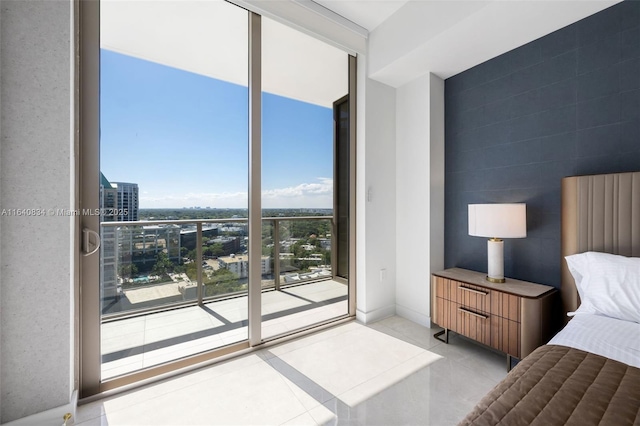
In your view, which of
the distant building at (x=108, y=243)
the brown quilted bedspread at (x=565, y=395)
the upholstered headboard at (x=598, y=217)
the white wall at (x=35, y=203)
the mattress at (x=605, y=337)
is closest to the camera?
the brown quilted bedspread at (x=565, y=395)

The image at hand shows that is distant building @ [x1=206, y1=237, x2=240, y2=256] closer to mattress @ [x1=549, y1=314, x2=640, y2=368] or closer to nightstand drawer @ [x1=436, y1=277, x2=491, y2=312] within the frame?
nightstand drawer @ [x1=436, y1=277, x2=491, y2=312]

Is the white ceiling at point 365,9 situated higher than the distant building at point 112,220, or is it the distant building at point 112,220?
the white ceiling at point 365,9

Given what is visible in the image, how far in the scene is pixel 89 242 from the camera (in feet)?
5.57

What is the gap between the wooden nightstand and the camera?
1870 millimetres

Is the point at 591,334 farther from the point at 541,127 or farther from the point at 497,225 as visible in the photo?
the point at 541,127

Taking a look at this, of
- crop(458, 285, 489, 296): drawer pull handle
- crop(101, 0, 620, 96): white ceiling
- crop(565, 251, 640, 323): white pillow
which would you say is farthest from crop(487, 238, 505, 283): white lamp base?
crop(101, 0, 620, 96): white ceiling

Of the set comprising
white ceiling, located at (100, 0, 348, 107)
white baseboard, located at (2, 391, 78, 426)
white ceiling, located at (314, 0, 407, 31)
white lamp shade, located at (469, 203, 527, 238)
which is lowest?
white baseboard, located at (2, 391, 78, 426)

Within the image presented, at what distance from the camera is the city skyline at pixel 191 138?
5.96 ft

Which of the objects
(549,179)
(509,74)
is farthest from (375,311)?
(509,74)

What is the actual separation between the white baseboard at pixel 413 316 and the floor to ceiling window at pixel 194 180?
0.81m

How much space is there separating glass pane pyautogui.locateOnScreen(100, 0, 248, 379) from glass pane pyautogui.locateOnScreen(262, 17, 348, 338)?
0.25m

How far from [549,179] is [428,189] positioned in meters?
0.90

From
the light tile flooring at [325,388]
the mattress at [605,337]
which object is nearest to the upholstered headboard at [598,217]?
the mattress at [605,337]

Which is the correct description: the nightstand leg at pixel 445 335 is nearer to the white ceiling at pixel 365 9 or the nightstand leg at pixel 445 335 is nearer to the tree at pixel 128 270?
the tree at pixel 128 270
